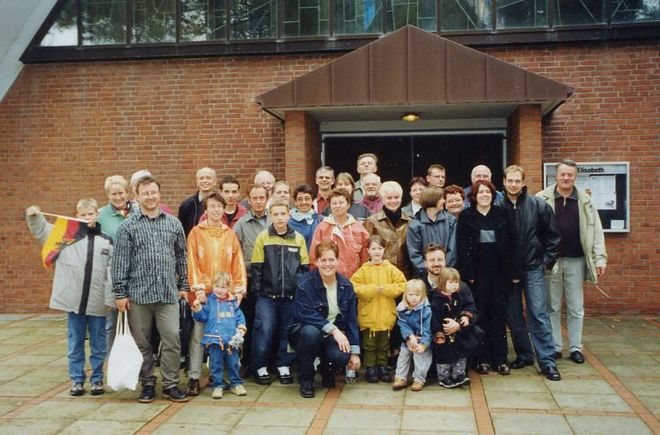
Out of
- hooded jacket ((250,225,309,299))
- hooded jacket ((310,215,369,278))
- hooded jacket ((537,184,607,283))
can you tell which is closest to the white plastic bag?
hooded jacket ((250,225,309,299))

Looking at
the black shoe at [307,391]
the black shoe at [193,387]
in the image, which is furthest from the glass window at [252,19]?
the black shoe at [307,391]

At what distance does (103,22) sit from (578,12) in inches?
276

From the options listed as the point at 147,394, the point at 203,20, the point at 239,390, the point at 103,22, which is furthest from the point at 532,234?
the point at 103,22

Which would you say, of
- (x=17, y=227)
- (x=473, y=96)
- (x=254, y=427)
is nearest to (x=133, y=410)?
(x=254, y=427)

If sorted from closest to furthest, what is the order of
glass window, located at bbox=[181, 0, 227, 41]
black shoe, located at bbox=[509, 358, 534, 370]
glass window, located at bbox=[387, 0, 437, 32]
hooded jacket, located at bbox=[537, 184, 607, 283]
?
black shoe, located at bbox=[509, 358, 534, 370] → hooded jacket, located at bbox=[537, 184, 607, 283] → glass window, located at bbox=[387, 0, 437, 32] → glass window, located at bbox=[181, 0, 227, 41]

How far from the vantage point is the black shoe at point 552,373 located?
239 inches

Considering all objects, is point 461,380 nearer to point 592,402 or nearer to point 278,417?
point 592,402

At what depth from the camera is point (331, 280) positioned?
6.00m

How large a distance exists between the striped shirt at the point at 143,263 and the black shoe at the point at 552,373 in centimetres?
341

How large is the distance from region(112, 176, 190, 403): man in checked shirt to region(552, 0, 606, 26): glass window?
657 cm

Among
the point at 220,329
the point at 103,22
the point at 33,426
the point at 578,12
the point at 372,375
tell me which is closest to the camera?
the point at 33,426

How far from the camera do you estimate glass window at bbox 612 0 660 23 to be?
9305 millimetres

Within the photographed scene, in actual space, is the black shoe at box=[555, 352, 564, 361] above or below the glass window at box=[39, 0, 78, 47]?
below

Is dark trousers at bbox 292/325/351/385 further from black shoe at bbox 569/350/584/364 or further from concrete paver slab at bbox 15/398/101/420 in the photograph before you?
black shoe at bbox 569/350/584/364
